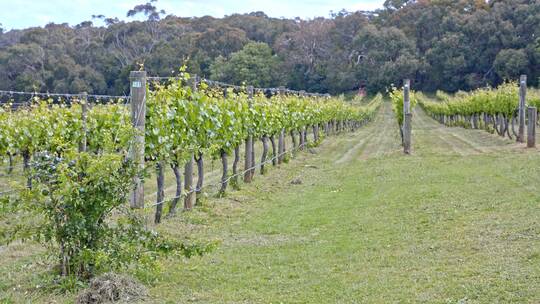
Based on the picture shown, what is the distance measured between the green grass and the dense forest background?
40595 millimetres

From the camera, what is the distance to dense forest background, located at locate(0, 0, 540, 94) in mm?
59188

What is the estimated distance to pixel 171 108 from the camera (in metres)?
11.2

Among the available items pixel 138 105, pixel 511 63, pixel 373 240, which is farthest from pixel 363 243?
pixel 511 63

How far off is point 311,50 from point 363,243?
76.6m

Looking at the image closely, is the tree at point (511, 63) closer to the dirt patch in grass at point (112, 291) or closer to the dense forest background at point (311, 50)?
the dense forest background at point (311, 50)

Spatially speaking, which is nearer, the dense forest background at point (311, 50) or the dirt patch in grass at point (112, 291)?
the dirt patch in grass at point (112, 291)

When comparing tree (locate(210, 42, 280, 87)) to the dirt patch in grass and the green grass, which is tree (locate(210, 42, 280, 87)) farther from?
the dirt patch in grass

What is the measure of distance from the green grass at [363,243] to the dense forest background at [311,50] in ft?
133

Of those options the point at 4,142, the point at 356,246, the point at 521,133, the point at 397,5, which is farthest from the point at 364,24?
the point at 356,246

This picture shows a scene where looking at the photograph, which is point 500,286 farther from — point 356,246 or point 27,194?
point 27,194

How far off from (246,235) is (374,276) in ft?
10.1

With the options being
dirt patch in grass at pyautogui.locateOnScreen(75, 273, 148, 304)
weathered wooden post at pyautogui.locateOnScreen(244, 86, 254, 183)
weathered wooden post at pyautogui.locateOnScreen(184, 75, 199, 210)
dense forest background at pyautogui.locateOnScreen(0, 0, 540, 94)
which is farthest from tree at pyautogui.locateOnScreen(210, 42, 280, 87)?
dirt patch in grass at pyautogui.locateOnScreen(75, 273, 148, 304)

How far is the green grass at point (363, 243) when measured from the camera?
642 cm

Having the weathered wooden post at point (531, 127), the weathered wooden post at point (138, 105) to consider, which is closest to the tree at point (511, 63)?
the weathered wooden post at point (531, 127)
